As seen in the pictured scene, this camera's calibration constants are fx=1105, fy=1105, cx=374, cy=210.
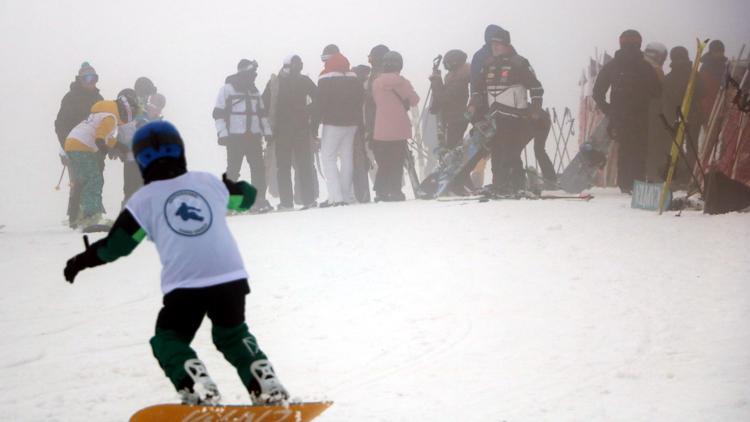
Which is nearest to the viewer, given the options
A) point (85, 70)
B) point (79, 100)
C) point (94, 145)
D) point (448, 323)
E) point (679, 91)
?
point (448, 323)

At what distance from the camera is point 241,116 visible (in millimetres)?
13016

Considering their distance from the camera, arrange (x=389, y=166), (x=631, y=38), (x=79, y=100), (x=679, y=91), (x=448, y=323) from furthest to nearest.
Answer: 1. (x=679, y=91)
2. (x=389, y=166)
3. (x=631, y=38)
4. (x=79, y=100)
5. (x=448, y=323)

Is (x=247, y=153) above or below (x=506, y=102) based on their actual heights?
below

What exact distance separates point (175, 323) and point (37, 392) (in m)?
1.27

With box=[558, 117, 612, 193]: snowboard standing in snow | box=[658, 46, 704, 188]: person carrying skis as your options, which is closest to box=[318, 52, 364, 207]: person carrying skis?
box=[558, 117, 612, 193]: snowboard standing in snow

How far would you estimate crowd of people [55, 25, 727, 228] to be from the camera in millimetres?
11648

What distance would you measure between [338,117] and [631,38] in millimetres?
3444

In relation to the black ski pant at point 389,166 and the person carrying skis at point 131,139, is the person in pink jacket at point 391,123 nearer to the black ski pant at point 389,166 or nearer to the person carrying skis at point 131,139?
the black ski pant at point 389,166

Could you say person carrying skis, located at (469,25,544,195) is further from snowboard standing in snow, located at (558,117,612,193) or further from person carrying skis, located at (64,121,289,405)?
person carrying skis, located at (64,121,289,405)

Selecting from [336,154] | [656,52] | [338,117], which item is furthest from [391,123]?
[656,52]

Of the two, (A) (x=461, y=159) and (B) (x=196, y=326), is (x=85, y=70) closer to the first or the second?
(A) (x=461, y=159)

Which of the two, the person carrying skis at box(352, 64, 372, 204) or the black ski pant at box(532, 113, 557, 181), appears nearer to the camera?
the black ski pant at box(532, 113, 557, 181)

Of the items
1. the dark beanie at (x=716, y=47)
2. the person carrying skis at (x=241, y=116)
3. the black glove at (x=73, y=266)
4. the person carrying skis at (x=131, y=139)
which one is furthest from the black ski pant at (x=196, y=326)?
the dark beanie at (x=716, y=47)

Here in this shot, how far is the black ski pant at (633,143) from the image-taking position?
12.5m
